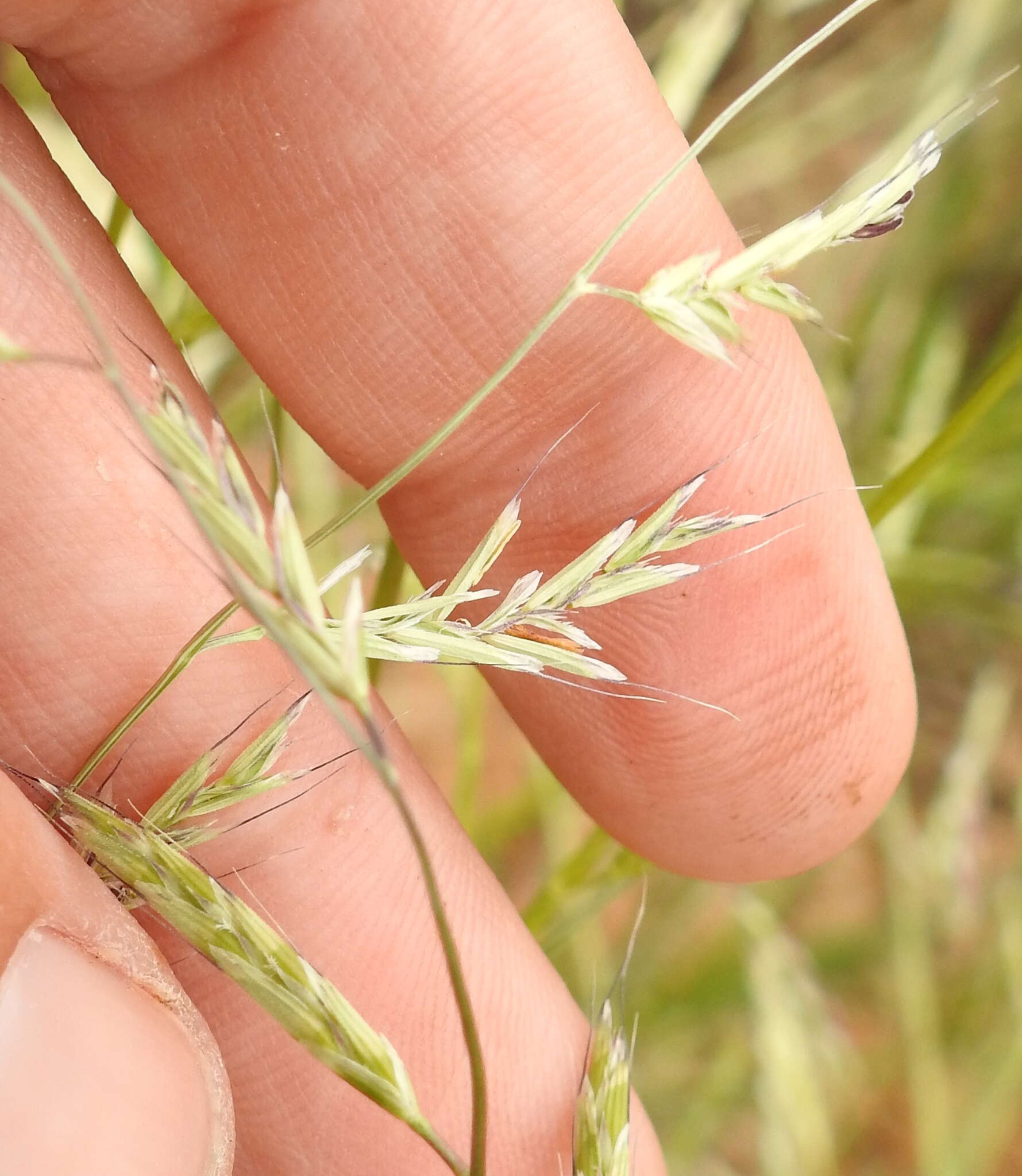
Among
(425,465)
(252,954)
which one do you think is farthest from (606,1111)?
(425,465)

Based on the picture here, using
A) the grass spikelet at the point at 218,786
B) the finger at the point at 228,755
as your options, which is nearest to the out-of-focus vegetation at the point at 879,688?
the finger at the point at 228,755

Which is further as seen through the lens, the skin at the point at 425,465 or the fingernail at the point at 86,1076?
the skin at the point at 425,465

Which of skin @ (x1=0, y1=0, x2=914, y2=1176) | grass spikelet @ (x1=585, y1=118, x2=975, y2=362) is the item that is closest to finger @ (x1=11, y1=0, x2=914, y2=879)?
skin @ (x1=0, y1=0, x2=914, y2=1176)

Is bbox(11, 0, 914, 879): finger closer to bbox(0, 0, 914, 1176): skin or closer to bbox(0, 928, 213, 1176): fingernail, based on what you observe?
bbox(0, 0, 914, 1176): skin

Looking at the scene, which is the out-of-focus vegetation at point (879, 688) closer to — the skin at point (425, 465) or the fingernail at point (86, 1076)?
the skin at point (425, 465)

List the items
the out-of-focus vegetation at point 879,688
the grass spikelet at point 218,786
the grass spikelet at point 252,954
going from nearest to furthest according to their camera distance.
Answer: the grass spikelet at point 252,954 < the grass spikelet at point 218,786 < the out-of-focus vegetation at point 879,688

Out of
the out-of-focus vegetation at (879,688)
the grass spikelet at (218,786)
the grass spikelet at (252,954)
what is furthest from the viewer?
the out-of-focus vegetation at (879,688)
